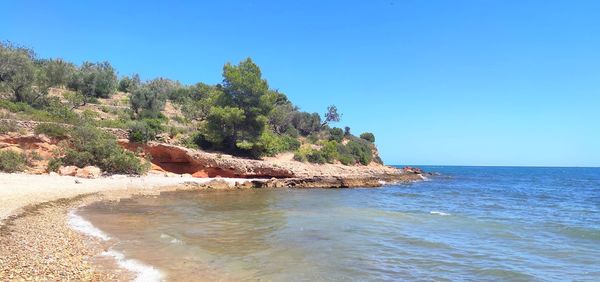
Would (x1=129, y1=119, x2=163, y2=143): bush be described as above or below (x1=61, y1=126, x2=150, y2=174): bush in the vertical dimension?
above

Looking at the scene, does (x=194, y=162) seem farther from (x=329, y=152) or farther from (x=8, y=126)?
(x=329, y=152)

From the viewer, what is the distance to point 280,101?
72.8 m

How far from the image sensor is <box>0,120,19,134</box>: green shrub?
87.6ft

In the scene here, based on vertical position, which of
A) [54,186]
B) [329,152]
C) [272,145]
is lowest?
[54,186]

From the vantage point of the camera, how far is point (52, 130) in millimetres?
28734

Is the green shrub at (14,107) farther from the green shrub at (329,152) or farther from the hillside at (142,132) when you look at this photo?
the green shrub at (329,152)

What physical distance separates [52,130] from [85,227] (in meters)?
19.4

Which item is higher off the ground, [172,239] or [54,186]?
[54,186]

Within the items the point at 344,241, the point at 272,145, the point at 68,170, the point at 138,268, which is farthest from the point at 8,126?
the point at 344,241

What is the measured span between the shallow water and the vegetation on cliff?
1027cm

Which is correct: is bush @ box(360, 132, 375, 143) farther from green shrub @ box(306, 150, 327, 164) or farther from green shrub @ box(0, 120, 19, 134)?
green shrub @ box(0, 120, 19, 134)

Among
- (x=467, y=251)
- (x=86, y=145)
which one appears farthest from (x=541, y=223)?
(x=86, y=145)

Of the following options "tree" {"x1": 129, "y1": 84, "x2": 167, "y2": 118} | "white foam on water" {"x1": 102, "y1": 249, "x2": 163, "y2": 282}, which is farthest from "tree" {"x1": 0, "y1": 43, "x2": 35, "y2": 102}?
"white foam on water" {"x1": 102, "y1": 249, "x2": 163, "y2": 282}

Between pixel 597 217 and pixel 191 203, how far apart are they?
21568mm
